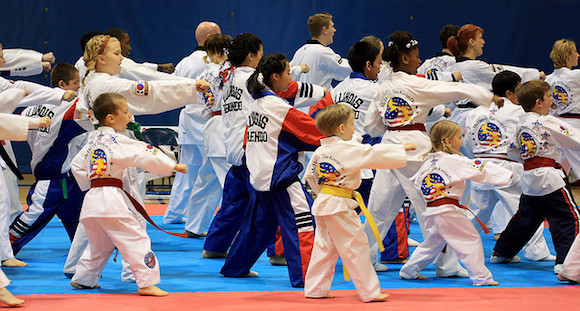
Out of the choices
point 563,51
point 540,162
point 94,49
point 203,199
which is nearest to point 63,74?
point 94,49

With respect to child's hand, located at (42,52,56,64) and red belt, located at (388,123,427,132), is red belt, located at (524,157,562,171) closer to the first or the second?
red belt, located at (388,123,427,132)

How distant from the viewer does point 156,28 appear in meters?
12.3

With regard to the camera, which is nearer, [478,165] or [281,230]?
[478,165]

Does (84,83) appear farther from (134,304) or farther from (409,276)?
(409,276)

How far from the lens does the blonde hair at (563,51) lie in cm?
730

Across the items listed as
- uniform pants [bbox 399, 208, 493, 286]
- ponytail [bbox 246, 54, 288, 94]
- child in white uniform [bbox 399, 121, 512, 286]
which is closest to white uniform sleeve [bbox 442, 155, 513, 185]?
child in white uniform [bbox 399, 121, 512, 286]

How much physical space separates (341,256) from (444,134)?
50.2 inches

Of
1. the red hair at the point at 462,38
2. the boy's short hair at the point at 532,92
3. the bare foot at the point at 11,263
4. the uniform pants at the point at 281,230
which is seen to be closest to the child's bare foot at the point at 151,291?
the uniform pants at the point at 281,230

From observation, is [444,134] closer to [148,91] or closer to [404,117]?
[404,117]

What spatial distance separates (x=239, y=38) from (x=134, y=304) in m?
2.39

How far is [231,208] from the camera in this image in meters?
5.98

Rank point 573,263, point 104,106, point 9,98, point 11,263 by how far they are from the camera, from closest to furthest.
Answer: point 104,106 → point 573,263 → point 9,98 → point 11,263

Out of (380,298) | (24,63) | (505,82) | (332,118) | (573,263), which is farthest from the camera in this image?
(24,63)

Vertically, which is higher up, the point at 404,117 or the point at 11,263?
the point at 404,117
